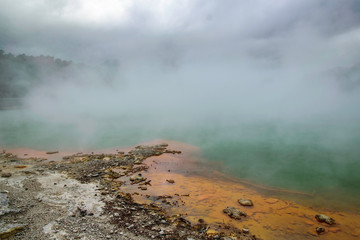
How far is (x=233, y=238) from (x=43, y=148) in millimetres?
16084

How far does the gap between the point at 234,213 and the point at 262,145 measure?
37.9 ft

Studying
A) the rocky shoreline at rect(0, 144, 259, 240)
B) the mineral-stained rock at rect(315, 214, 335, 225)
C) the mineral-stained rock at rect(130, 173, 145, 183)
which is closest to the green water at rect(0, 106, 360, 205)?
the mineral-stained rock at rect(315, 214, 335, 225)

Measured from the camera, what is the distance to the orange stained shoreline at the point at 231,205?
661 cm

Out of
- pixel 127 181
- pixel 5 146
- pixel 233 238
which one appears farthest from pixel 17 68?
pixel 233 238

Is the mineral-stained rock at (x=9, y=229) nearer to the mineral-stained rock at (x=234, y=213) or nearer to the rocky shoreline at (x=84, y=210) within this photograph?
the rocky shoreline at (x=84, y=210)

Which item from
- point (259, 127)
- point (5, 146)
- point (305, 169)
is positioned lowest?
Answer: point (5, 146)

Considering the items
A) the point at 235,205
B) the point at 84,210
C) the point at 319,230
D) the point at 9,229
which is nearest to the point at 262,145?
the point at 235,205

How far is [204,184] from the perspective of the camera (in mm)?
9992

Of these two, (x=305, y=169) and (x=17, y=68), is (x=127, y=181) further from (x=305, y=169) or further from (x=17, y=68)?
(x=17, y=68)

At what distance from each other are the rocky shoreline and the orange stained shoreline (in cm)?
38

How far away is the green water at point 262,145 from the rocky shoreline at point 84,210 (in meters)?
5.72

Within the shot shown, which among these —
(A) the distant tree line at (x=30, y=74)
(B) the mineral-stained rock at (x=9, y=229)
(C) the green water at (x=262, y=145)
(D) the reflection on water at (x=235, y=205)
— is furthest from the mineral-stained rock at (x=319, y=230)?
(A) the distant tree line at (x=30, y=74)

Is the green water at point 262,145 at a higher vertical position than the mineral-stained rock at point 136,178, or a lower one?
higher

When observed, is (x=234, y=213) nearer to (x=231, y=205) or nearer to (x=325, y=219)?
A: (x=231, y=205)
